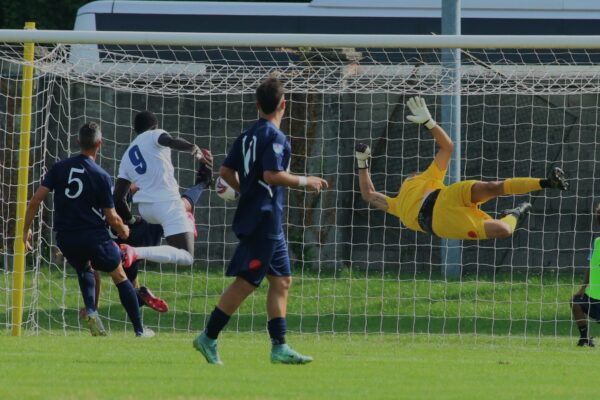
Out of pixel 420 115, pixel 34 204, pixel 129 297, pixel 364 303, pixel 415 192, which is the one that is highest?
pixel 420 115

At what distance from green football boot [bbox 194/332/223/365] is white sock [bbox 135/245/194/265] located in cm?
325

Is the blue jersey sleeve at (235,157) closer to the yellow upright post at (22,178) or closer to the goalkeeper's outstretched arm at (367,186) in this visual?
the goalkeeper's outstretched arm at (367,186)

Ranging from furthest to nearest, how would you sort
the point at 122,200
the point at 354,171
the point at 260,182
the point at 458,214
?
the point at 354,171 → the point at 122,200 → the point at 458,214 → the point at 260,182

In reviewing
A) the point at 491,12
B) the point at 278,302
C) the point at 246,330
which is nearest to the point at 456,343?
the point at 246,330

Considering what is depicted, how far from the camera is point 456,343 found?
12.3m

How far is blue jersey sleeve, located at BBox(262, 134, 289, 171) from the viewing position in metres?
8.73

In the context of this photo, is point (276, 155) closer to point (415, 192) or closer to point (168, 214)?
point (415, 192)

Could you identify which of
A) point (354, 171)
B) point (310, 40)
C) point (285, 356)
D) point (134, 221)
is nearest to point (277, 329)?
point (285, 356)

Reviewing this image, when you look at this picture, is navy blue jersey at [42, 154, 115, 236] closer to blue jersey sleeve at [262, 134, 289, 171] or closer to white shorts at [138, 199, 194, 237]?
white shorts at [138, 199, 194, 237]

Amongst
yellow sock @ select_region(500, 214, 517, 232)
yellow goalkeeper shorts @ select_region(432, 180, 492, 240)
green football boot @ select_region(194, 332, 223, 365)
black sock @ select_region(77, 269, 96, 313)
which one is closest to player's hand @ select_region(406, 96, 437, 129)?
yellow goalkeeper shorts @ select_region(432, 180, 492, 240)

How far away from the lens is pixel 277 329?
897 centimetres

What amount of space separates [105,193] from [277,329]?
2816 millimetres

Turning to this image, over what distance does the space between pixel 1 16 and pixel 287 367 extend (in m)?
22.4

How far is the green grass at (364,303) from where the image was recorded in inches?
556
